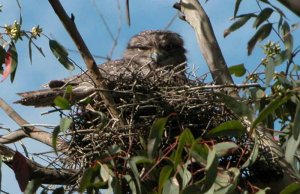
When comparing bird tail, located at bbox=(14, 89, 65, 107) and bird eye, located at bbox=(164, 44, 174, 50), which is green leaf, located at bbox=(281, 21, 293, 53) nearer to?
bird tail, located at bbox=(14, 89, 65, 107)

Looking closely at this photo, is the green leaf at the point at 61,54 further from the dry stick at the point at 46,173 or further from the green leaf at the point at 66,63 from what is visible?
the dry stick at the point at 46,173

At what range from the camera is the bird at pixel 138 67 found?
169 inches

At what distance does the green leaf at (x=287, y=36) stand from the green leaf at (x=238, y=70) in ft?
1.02

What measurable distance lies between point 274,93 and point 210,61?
1007mm

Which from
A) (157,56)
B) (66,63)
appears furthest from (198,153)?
(157,56)

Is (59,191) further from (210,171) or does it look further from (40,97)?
(40,97)

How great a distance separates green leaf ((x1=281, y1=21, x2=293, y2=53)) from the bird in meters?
1.05

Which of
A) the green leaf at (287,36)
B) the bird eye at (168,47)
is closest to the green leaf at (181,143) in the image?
the green leaf at (287,36)

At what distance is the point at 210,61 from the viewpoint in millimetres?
4355

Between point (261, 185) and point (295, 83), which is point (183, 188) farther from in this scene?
point (261, 185)

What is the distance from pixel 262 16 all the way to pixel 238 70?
1.54 feet

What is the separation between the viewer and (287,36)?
3385 mm

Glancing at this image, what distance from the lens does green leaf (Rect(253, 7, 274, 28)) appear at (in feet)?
10.8

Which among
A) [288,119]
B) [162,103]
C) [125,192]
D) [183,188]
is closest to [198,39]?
[162,103]
